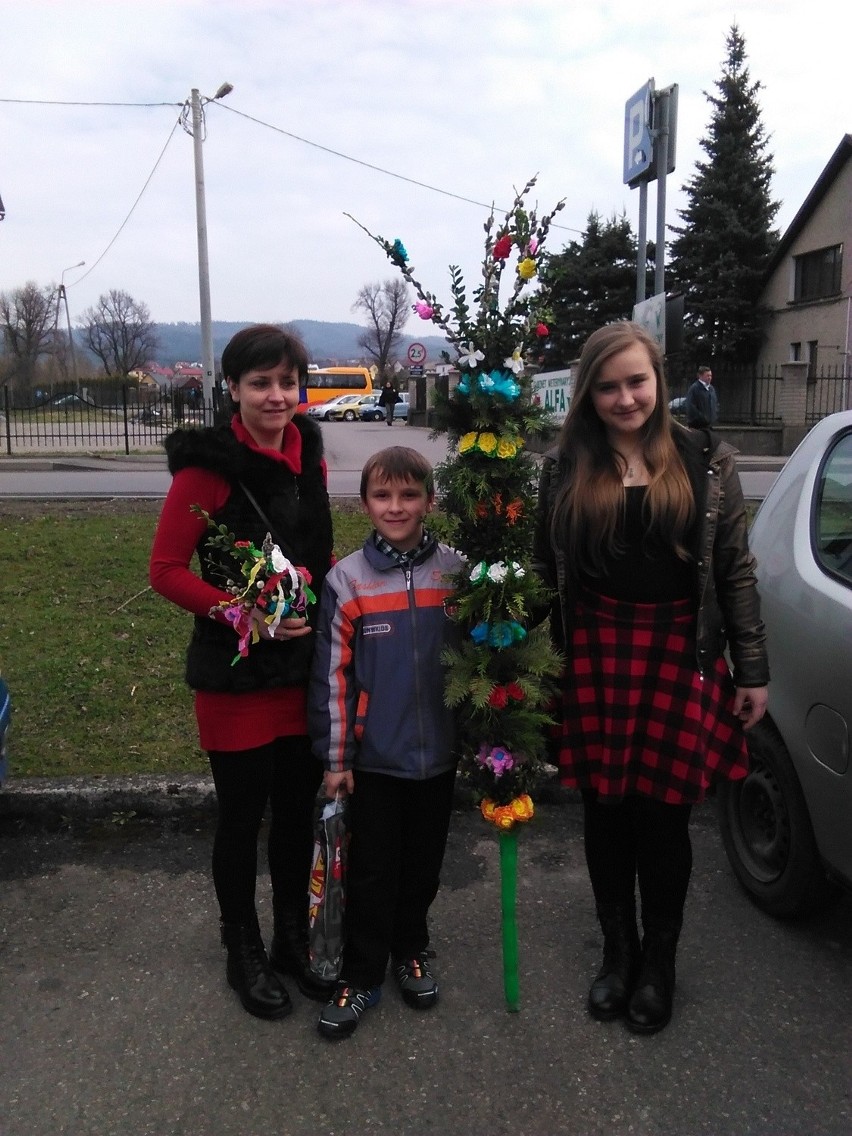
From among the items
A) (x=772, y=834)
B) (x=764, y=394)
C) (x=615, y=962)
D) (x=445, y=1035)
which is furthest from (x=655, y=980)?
(x=764, y=394)

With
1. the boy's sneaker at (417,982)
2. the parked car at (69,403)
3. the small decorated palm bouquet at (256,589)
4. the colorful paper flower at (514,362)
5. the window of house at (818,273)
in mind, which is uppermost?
the window of house at (818,273)

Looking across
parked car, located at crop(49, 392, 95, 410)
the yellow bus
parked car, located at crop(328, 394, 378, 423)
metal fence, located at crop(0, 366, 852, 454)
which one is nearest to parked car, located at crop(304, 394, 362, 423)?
parked car, located at crop(328, 394, 378, 423)

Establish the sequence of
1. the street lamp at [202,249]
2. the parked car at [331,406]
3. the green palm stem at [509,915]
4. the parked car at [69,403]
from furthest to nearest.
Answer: the parked car at [331,406] < the parked car at [69,403] < the street lamp at [202,249] < the green palm stem at [509,915]

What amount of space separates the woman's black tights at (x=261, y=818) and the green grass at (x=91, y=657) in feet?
4.61

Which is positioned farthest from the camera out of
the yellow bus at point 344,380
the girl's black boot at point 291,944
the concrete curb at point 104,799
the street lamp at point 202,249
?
the yellow bus at point 344,380

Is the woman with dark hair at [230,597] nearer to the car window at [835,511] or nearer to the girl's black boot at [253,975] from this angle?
the girl's black boot at [253,975]

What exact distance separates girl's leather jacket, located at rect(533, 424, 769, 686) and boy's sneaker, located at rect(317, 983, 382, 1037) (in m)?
1.26

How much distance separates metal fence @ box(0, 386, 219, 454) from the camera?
78.2 feet

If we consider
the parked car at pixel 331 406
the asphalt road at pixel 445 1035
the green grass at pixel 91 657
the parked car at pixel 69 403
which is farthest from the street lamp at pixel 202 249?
the parked car at pixel 331 406

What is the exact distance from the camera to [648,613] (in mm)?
2662

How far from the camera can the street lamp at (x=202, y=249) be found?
23703 mm

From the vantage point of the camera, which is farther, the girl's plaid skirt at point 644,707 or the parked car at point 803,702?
the parked car at point 803,702

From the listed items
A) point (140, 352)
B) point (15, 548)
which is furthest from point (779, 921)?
point (140, 352)

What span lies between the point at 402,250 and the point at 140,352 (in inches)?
3088
